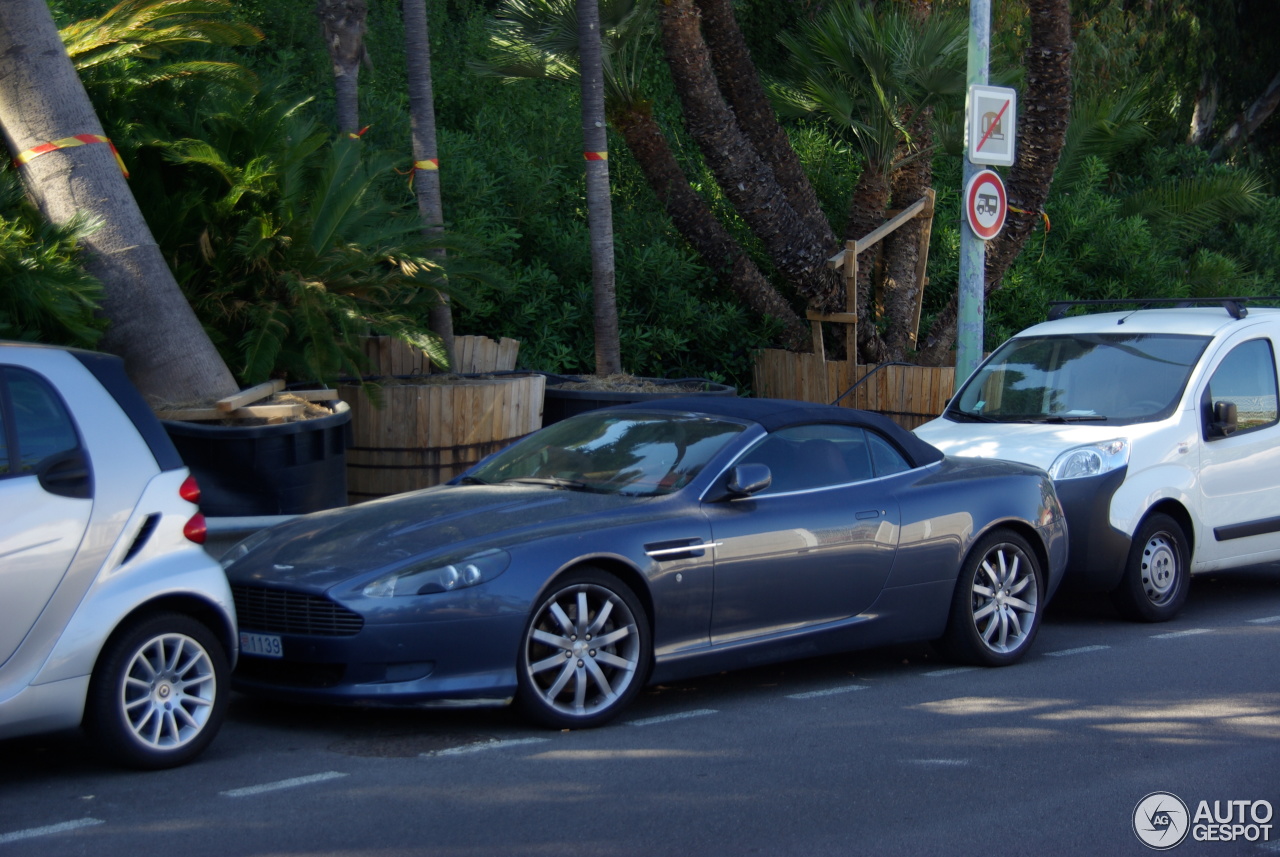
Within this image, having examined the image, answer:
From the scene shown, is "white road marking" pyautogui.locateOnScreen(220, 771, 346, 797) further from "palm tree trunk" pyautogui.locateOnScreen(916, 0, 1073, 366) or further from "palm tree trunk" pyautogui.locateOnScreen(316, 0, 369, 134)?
"palm tree trunk" pyautogui.locateOnScreen(916, 0, 1073, 366)

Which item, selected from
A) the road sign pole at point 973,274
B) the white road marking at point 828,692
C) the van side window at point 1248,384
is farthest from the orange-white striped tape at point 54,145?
the van side window at point 1248,384

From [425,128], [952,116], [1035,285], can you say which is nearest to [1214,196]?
[1035,285]

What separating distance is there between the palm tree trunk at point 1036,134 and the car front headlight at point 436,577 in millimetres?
10019

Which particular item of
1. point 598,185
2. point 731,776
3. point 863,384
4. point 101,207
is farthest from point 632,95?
point 731,776

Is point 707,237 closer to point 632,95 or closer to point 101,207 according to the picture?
point 632,95

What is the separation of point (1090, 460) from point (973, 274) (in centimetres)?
Result: 321

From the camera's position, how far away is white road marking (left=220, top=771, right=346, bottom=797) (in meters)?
5.02

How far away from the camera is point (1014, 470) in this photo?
25.3 feet

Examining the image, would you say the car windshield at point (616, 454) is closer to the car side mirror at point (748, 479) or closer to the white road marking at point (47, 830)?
the car side mirror at point (748, 479)

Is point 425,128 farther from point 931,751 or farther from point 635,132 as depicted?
point 931,751

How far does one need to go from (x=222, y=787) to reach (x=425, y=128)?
7349mm

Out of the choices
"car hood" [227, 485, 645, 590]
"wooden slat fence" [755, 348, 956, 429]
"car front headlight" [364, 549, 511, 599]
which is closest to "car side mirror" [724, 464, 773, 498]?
"car hood" [227, 485, 645, 590]

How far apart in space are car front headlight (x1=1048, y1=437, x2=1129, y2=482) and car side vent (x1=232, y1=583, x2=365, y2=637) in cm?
475

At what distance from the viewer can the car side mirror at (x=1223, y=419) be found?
8883mm
